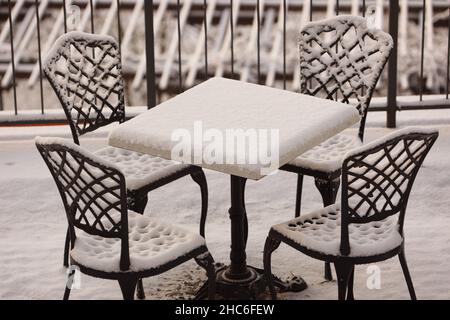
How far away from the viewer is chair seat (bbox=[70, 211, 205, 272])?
3996 mm

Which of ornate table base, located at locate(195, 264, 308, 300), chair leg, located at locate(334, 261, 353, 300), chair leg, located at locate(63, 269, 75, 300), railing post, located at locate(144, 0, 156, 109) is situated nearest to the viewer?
chair leg, located at locate(334, 261, 353, 300)

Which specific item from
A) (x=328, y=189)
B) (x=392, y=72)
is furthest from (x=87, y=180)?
(x=392, y=72)

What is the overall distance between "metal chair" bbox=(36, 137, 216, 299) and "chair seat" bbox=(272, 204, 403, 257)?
1.29 ft

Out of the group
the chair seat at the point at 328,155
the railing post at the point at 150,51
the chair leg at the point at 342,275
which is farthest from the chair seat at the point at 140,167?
the railing post at the point at 150,51

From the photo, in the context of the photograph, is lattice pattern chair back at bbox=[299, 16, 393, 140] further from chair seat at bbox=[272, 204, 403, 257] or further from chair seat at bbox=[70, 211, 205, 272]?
chair seat at bbox=[70, 211, 205, 272]

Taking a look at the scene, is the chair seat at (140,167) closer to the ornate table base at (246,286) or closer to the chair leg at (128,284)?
the ornate table base at (246,286)

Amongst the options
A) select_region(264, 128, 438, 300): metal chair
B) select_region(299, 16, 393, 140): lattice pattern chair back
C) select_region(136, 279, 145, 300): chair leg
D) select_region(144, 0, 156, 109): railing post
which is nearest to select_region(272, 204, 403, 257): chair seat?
select_region(264, 128, 438, 300): metal chair

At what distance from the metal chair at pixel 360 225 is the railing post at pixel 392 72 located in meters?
2.47

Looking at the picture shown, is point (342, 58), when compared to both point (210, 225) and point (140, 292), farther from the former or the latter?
point (140, 292)

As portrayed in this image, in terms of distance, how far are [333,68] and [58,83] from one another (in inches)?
56.6

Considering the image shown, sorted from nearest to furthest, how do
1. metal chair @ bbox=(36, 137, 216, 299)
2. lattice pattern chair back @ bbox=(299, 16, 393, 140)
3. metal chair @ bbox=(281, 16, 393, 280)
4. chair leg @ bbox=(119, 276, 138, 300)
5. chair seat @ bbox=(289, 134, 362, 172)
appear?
metal chair @ bbox=(36, 137, 216, 299) → chair leg @ bbox=(119, 276, 138, 300) → chair seat @ bbox=(289, 134, 362, 172) → metal chair @ bbox=(281, 16, 393, 280) → lattice pattern chair back @ bbox=(299, 16, 393, 140)

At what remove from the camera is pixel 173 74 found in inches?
539

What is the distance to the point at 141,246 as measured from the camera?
13.6ft

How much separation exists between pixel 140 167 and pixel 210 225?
83 cm
